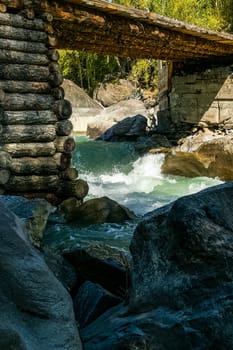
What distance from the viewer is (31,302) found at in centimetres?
179

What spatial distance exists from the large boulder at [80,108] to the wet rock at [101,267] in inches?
803

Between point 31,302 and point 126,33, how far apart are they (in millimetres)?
8009

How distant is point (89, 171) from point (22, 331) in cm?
1048

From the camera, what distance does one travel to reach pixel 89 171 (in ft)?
39.7

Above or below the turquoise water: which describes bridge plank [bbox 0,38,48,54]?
above

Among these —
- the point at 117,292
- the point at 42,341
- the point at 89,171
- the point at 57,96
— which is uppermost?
the point at 57,96

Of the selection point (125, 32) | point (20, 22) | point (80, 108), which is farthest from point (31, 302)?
point (80, 108)

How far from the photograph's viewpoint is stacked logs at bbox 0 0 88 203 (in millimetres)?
6156

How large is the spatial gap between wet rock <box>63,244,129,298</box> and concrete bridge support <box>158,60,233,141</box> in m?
10.3

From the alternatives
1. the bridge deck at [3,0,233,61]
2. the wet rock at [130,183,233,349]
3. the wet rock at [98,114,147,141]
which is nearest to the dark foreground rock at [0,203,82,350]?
the wet rock at [130,183,233,349]

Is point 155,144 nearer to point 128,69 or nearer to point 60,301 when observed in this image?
point 60,301

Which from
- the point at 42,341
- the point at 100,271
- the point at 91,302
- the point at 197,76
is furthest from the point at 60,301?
the point at 197,76

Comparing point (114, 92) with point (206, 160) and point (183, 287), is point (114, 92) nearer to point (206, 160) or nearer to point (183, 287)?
point (206, 160)

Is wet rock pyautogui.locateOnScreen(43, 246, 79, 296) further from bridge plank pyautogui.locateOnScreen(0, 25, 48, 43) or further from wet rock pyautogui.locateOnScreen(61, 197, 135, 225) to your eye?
bridge plank pyautogui.locateOnScreen(0, 25, 48, 43)
